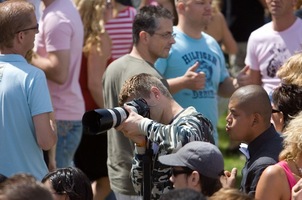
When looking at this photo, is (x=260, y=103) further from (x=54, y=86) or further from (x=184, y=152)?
(x=54, y=86)

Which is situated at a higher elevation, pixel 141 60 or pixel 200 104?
pixel 141 60

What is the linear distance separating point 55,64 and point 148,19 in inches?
32.1

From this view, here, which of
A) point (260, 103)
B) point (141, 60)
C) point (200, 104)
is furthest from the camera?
point (200, 104)

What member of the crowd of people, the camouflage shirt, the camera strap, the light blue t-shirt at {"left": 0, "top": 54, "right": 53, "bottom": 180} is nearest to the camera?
the crowd of people

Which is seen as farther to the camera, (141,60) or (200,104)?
(200,104)

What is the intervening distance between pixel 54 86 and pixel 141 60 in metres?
1.03

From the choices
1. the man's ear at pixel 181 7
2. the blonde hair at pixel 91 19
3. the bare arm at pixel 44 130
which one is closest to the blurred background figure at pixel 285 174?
the bare arm at pixel 44 130

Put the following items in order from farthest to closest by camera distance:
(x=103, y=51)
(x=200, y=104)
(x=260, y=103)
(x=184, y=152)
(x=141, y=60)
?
(x=103, y=51) → (x=200, y=104) → (x=141, y=60) → (x=260, y=103) → (x=184, y=152)

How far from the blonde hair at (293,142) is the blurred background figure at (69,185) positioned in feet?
3.62

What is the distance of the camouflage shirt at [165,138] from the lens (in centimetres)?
550

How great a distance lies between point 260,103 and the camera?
6055 millimetres

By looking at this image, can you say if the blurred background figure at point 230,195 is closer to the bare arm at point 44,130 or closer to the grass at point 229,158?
the bare arm at point 44,130

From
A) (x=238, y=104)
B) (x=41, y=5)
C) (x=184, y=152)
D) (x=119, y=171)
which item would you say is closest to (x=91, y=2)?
(x=41, y=5)

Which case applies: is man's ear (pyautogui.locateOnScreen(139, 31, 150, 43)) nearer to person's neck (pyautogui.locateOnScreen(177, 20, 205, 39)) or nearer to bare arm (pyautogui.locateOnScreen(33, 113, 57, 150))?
person's neck (pyautogui.locateOnScreen(177, 20, 205, 39))
